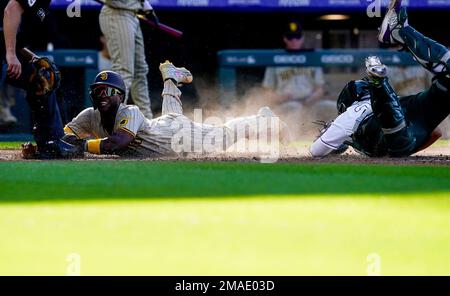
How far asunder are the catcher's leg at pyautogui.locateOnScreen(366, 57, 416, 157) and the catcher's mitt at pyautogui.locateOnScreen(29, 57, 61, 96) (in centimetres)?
244

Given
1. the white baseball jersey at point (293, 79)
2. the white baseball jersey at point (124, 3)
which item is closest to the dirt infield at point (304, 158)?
the white baseball jersey at point (124, 3)

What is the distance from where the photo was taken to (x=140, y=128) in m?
8.09

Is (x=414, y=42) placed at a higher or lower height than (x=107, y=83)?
higher

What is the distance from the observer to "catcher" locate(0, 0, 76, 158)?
7.62 meters

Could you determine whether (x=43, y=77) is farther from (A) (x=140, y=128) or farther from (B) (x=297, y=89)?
(B) (x=297, y=89)

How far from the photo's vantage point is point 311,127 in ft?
41.1

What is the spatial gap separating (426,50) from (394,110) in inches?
22.1

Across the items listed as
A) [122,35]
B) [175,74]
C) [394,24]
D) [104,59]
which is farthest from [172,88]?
[104,59]

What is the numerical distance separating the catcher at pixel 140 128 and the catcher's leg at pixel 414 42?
165cm

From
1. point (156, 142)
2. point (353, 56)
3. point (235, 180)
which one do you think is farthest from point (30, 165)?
point (353, 56)

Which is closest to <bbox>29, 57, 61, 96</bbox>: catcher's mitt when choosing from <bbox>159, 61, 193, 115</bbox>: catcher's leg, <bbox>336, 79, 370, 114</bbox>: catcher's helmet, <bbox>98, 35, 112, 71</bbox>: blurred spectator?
<bbox>159, 61, 193, 115</bbox>: catcher's leg

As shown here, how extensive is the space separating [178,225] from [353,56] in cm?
841

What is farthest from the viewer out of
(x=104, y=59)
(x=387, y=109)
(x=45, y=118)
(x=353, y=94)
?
(x=104, y=59)

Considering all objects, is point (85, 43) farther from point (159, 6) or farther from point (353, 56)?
point (353, 56)
